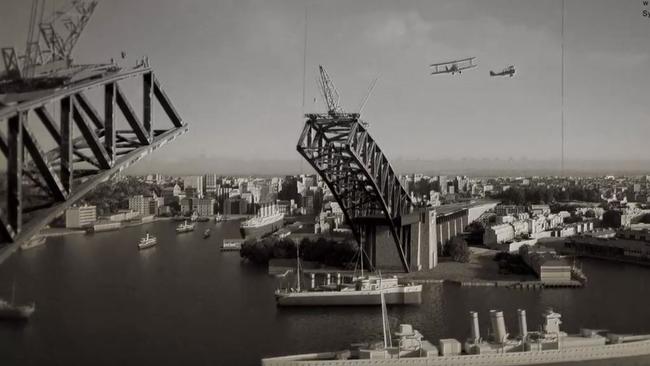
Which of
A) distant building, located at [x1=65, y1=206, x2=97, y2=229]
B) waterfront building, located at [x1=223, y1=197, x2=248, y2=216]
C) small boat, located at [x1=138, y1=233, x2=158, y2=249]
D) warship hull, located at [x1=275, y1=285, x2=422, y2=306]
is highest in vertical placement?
distant building, located at [x1=65, y1=206, x2=97, y2=229]

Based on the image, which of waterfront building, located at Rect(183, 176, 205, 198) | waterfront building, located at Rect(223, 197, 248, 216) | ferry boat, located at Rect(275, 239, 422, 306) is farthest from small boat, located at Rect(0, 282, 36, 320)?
waterfront building, located at Rect(223, 197, 248, 216)

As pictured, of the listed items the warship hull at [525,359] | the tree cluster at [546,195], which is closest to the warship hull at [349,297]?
the warship hull at [525,359]

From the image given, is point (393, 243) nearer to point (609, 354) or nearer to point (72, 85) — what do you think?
point (609, 354)

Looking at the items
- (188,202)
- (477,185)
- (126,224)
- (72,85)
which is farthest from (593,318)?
(477,185)

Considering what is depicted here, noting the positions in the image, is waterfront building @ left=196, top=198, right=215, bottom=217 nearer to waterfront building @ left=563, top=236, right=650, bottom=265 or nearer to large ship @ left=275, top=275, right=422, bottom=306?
waterfront building @ left=563, top=236, right=650, bottom=265

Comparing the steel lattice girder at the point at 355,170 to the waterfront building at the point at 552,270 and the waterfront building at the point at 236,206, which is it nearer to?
the waterfront building at the point at 552,270

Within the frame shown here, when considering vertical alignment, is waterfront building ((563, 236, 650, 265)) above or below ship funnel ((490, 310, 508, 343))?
below

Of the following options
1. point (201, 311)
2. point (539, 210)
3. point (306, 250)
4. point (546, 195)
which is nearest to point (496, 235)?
point (306, 250)
